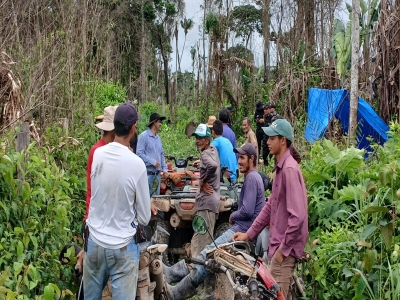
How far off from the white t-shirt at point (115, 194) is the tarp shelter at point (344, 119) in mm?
8651

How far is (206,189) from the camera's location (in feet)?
24.0

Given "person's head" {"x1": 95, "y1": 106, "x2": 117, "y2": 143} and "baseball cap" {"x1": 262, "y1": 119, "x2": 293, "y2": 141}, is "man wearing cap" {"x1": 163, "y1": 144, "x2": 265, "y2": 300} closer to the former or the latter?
"baseball cap" {"x1": 262, "y1": 119, "x2": 293, "y2": 141}

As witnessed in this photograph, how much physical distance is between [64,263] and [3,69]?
2.65m

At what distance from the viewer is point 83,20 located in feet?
31.2

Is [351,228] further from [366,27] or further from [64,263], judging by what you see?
[366,27]

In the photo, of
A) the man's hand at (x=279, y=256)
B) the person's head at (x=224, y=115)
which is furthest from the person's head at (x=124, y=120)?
the person's head at (x=224, y=115)

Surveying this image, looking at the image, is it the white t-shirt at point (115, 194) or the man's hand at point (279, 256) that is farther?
the man's hand at point (279, 256)

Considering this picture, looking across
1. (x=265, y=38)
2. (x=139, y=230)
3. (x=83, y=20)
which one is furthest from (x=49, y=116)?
(x=265, y=38)

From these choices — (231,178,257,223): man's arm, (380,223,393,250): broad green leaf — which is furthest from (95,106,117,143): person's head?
(380,223,393,250): broad green leaf

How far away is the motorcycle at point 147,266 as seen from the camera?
184 inches

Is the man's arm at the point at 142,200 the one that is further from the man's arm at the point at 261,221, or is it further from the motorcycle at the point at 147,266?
the man's arm at the point at 261,221

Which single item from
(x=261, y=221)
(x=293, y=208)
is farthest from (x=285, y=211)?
(x=261, y=221)

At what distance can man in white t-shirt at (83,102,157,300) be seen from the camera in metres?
4.06

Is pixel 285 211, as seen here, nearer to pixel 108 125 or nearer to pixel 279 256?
pixel 279 256
